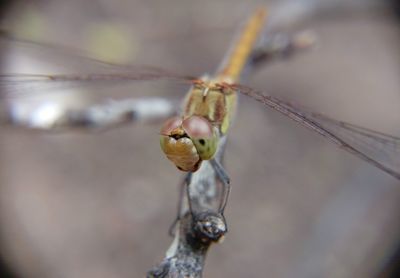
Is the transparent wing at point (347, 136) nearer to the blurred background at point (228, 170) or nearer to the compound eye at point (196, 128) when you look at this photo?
the compound eye at point (196, 128)

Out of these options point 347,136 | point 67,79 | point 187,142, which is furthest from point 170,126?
point 347,136

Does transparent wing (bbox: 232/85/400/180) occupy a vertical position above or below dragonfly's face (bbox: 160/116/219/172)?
above

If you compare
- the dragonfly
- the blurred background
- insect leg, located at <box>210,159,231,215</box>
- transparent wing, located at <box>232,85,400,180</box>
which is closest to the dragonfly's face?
the dragonfly

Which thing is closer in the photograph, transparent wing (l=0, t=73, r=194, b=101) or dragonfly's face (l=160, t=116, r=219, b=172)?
dragonfly's face (l=160, t=116, r=219, b=172)

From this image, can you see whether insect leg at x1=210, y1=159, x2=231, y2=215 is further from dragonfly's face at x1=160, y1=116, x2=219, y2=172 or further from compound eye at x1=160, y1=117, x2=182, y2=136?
compound eye at x1=160, y1=117, x2=182, y2=136

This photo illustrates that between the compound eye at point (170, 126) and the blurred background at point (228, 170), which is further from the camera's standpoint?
the blurred background at point (228, 170)

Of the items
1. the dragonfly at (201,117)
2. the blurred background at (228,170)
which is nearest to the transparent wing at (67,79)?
the dragonfly at (201,117)

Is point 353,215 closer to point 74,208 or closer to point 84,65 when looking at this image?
point 74,208
